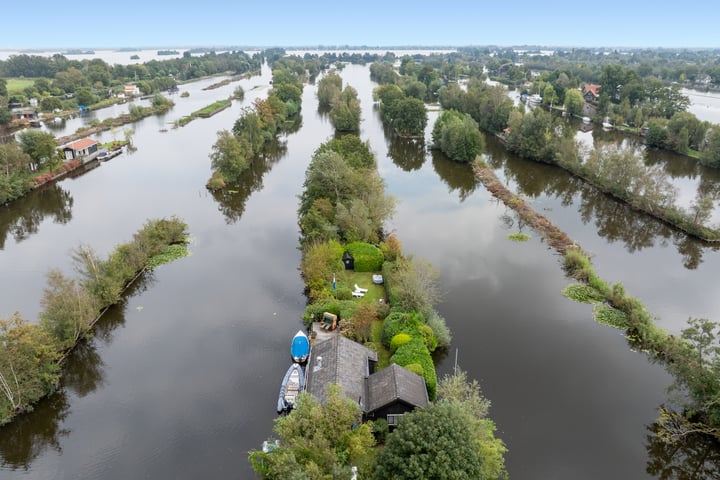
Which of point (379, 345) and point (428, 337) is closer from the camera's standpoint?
point (428, 337)

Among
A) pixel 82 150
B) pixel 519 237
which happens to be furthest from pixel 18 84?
pixel 519 237

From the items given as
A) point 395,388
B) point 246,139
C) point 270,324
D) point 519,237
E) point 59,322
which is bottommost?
point 270,324

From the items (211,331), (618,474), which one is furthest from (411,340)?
(211,331)

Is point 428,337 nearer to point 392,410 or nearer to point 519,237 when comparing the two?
point 392,410

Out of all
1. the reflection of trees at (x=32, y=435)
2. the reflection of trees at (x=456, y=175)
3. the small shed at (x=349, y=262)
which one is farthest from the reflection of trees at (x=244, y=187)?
the reflection of trees at (x=32, y=435)

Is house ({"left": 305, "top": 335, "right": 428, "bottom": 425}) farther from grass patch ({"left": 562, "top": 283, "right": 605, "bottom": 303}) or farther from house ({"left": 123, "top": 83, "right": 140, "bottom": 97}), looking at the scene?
house ({"left": 123, "top": 83, "right": 140, "bottom": 97})
